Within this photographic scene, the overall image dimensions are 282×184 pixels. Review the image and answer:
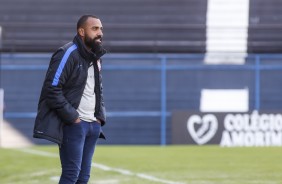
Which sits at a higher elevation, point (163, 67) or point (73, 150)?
point (73, 150)

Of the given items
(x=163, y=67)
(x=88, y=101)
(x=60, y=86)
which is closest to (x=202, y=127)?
(x=163, y=67)

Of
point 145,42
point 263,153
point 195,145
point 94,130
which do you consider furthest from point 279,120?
point 94,130

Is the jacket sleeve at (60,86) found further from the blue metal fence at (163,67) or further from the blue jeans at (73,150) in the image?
the blue metal fence at (163,67)

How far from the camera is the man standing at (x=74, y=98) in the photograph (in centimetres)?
599

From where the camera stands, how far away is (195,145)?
20.6 meters

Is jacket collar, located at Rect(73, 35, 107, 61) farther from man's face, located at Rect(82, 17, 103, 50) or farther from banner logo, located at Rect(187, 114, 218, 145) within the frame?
banner logo, located at Rect(187, 114, 218, 145)

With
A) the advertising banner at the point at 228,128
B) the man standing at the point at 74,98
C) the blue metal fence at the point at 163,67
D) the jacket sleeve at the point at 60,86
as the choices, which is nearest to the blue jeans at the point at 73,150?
the man standing at the point at 74,98

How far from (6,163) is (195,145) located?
723 cm

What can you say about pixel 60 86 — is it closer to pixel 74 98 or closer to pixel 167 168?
pixel 74 98

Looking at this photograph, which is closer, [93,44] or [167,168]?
[93,44]

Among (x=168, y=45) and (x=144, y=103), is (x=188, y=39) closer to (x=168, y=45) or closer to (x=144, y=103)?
(x=168, y=45)

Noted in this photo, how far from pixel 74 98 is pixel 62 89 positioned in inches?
4.4

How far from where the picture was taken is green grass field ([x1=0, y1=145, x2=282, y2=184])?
35.5 ft

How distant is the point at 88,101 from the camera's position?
620cm
